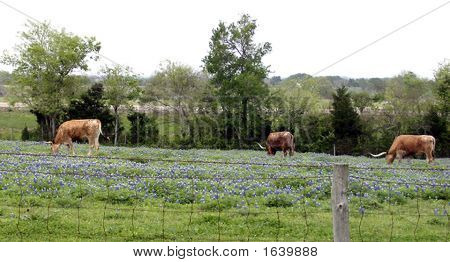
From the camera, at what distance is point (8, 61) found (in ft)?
Answer: 190

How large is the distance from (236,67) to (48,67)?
2159 cm

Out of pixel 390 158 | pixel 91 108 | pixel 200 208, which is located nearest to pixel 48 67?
pixel 91 108

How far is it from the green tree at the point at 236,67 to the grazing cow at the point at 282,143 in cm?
1969

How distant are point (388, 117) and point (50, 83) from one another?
44.0 metres

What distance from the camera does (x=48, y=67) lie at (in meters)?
56.0

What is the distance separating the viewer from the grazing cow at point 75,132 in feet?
93.0

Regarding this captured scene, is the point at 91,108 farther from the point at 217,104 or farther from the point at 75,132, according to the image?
the point at 75,132

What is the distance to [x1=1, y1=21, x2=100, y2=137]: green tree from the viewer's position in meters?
55.2

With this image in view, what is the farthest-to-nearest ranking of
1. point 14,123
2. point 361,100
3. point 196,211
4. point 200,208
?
point 361,100 < point 14,123 < point 200,208 < point 196,211

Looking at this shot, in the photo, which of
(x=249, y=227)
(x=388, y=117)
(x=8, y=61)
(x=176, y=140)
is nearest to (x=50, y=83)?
(x=8, y=61)

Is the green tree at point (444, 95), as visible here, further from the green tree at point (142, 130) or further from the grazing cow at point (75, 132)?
the grazing cow at point (75, 132)

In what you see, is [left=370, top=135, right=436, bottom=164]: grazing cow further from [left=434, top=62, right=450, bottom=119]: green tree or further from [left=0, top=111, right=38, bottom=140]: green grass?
[left=0, top=111, right=38, bottom=140]: green grass

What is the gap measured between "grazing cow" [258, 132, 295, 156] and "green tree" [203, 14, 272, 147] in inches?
775
